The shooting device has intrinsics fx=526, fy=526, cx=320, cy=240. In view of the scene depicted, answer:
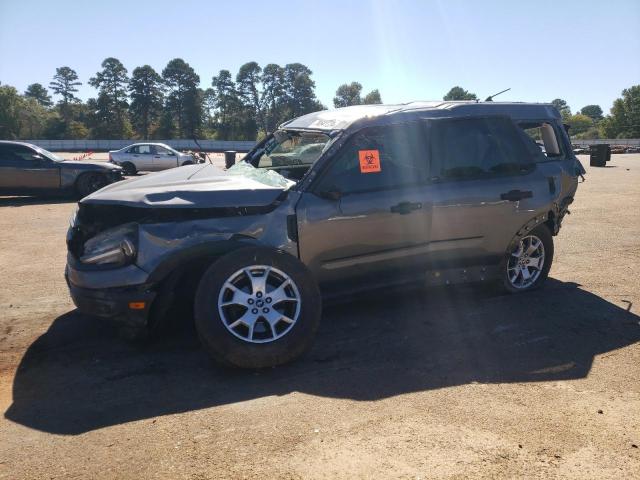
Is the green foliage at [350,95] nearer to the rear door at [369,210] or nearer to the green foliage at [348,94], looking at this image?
the green foliage at [348,94]

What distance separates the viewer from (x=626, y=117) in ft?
348

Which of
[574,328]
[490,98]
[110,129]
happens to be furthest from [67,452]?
[110,129]

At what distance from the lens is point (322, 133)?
4.51 m

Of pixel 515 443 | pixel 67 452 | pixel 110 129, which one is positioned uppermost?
pixel 110 129

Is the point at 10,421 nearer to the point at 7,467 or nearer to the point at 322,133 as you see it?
the point at 7,467

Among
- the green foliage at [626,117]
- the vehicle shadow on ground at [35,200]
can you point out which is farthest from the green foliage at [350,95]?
the vehicle shadow on ground at [35,200]

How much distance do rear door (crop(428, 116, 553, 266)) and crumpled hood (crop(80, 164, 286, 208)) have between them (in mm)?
1487

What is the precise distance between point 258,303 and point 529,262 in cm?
302

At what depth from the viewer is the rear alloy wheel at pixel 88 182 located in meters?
13.2

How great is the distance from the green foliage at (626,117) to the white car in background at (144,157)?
10577 centimetres

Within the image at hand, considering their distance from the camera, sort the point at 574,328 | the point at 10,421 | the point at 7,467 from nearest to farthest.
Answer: the point at 7,467 → the point at 10,421 → the point at 574,328

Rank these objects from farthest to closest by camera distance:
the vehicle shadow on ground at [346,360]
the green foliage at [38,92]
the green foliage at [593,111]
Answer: the green foliage at [593,111], the green foliage at [38,92], the vehicle shadow on ground at [346,360]

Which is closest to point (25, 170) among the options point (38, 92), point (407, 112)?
point (407, 112)

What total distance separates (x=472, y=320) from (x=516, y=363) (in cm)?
84
